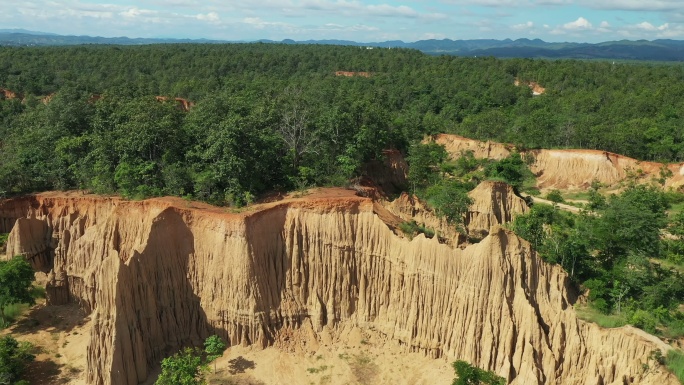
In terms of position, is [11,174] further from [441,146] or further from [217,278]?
[441,146]

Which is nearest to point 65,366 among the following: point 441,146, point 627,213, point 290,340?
point 290,340

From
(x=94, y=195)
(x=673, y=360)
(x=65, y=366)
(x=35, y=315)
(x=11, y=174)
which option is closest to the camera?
(x=673, y=360)

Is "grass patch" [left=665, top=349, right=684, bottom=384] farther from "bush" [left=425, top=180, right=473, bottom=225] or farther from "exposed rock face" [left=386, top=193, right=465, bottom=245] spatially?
"bush" [left=425, top=180, right=473, bottom=225]

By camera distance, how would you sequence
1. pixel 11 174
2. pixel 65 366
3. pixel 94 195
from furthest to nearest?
pixel 11 174, pixel 94 195, pixel 65 366

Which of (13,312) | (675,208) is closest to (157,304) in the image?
(13,312)

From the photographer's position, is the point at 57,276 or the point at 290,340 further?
the point at 57,276

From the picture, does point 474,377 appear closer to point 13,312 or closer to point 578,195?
point 13,312

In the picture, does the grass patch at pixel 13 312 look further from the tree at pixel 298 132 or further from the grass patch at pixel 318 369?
the tree at pixel 298 132
